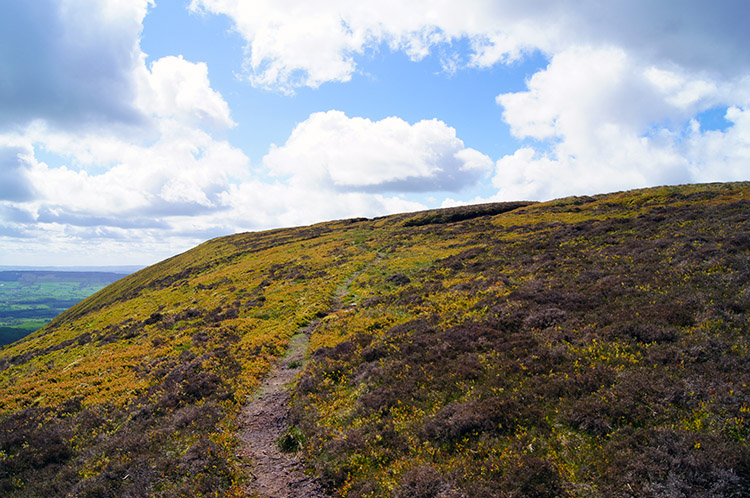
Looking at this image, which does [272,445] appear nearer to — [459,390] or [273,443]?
[273,443]

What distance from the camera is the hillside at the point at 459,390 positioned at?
8.62 m

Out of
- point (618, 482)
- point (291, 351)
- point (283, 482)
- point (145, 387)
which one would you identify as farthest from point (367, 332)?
point (618, 482)

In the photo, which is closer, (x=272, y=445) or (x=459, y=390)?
(x=459, y=390)

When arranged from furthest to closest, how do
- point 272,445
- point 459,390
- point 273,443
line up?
point 273,443 → point 272,445 → point 459,390

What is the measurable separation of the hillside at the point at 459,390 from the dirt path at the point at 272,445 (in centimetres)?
34

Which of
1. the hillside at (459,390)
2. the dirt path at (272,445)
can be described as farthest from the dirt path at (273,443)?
the hillside at (459,390)

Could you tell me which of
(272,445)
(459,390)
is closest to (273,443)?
(272,445)

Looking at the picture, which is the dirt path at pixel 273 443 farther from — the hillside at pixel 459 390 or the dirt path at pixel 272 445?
the hillside at pixel 459 390

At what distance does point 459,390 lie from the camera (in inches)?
500

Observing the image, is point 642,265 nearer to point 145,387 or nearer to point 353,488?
point 353,488

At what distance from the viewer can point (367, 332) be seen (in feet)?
69.8

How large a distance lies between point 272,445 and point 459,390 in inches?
Answer: 301

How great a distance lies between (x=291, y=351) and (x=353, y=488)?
13.4 metres

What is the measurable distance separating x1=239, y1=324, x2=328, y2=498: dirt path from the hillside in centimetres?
34
